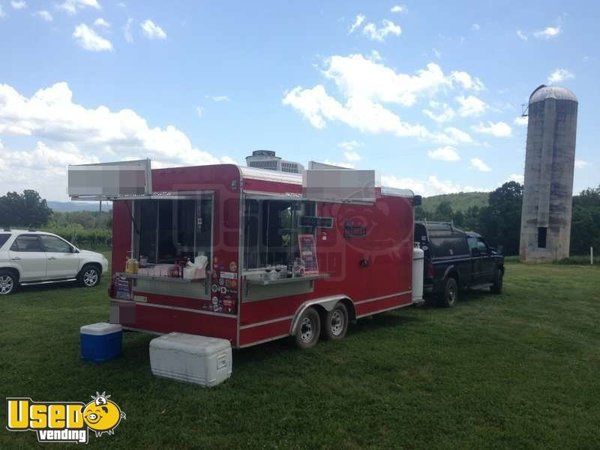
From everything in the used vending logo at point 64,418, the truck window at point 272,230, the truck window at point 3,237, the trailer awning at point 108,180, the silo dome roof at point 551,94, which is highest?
the silo dome roof at point 551,94

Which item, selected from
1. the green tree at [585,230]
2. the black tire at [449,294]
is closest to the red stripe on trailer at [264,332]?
the black tire at [449,294]

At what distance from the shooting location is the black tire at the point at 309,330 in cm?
709

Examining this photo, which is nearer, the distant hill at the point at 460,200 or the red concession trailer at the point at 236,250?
the red concession trailer at the point at 236,250

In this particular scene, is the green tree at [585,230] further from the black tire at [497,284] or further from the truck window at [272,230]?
the truck window at [272,230]

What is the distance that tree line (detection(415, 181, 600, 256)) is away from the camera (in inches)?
1645

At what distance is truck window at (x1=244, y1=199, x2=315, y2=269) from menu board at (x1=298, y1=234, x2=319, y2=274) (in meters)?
0.08

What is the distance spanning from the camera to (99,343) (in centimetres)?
645

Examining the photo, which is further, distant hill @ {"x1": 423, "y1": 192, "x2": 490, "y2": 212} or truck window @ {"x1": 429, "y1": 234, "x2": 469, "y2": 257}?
distant hill @ {"x1": 423, "y1": 192, "x2": 490, "y2": 212}

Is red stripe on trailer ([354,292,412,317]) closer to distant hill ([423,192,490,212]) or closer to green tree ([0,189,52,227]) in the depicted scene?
green tree ([0,189,52,227])

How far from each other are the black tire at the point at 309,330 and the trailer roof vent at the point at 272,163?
206cm

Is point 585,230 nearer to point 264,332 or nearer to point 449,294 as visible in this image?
point 449,294

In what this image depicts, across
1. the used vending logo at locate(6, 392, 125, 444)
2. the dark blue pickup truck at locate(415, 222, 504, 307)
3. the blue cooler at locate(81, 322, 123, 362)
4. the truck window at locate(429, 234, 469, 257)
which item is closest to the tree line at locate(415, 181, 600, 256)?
the dark blue pickup truck at locate(415, 222, 504, 307)

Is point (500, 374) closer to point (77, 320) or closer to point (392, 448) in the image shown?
point (392, 448)

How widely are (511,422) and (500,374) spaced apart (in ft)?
5.05
